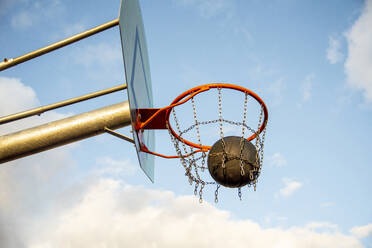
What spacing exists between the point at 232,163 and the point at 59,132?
92.3 inches

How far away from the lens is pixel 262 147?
441 cm

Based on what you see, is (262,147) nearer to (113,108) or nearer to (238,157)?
(238,157)

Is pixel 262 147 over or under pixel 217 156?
over

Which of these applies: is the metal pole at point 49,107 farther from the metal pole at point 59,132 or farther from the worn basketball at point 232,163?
the worn basketball at point 232,163

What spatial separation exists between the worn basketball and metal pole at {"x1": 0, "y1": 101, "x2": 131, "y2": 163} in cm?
130

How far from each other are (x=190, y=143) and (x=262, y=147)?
3.71 ft

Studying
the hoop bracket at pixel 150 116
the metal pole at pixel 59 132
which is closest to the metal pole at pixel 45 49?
the metal pole at pixel 59 132

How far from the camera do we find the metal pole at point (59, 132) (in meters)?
4.06

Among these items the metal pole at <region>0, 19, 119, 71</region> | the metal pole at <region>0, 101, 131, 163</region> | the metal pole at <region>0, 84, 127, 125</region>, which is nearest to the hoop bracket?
the metal pole at <region>0, 101, 131, 163</region>

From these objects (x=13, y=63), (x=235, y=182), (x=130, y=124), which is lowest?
(x=235, y=182)

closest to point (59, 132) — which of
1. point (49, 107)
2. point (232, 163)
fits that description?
point (49, 107)

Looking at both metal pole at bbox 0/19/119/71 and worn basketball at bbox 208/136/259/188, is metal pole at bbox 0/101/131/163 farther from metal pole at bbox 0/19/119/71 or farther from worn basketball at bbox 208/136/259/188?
worn basketball at bbox 208/136/259/188

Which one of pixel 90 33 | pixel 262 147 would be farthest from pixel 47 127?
pixel 262 147

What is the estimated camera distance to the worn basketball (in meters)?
3.79
